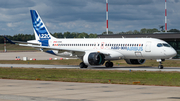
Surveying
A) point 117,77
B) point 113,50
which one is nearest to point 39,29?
point 113,50

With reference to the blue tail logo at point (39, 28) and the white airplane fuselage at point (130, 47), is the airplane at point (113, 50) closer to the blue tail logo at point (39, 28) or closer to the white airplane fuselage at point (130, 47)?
the white airplane fuselage at point (130, 47)

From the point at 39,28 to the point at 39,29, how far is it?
0.17 meters

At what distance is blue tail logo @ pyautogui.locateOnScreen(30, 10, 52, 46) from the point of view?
1918 inches

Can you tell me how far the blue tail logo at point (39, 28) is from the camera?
48719mm

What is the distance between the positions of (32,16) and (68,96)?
3620 centimetres

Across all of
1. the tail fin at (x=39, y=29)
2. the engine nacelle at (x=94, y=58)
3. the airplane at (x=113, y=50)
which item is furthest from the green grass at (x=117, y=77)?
the tail fin at (x=39, y=29)

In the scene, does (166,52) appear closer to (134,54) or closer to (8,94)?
(134,54)

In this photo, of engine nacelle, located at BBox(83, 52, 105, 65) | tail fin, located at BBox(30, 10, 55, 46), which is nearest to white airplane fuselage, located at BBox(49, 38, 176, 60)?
engine nacelle, located at BBox(83, 52, 105, 65)

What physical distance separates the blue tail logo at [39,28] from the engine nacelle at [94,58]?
11.3 metres

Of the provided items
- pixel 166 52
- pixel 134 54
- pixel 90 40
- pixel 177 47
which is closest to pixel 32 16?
pixel 90 40

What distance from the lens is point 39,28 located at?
162 ft

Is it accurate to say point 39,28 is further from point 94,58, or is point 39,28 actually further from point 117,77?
point 117,77

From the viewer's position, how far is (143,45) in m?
38.4

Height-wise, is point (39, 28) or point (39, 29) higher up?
point (39, 28)
